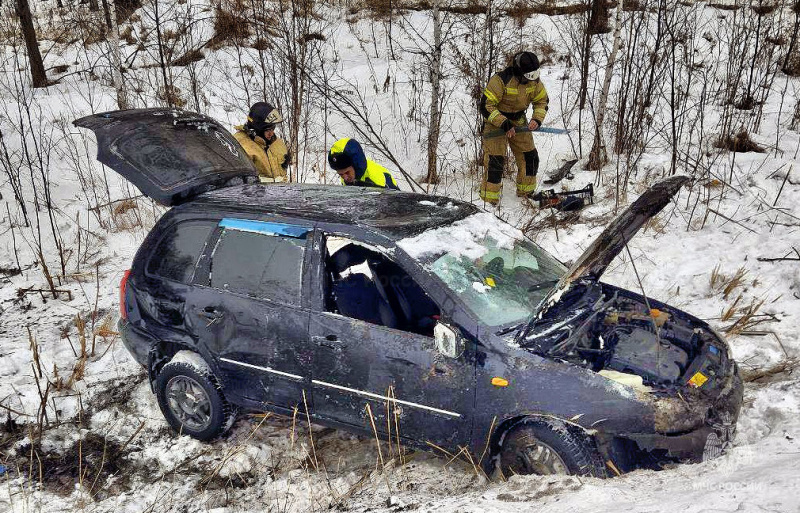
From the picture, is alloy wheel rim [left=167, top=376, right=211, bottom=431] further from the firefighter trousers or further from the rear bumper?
the firefighter trousers

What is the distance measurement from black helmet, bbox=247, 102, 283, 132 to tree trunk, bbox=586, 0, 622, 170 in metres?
4.24

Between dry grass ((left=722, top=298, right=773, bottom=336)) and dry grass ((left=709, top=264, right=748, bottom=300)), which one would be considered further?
dry grass ((left=709, top=264, right=748, bottom=300))

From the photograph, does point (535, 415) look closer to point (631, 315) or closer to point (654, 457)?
point (654, 457)

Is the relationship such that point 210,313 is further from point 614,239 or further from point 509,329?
point 614,239

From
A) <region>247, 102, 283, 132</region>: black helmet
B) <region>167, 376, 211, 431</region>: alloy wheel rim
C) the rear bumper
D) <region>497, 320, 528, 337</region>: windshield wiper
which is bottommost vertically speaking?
<region>167, 376, 211, 431</region>: alloy wheel rim

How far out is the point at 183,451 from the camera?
4121 millimetres

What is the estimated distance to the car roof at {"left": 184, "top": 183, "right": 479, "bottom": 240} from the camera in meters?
3.68

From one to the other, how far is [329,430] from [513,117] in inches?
201

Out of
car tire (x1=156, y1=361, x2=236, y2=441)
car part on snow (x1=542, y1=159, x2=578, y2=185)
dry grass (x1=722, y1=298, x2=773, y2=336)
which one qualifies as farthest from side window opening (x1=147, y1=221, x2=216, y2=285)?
car part on snow (x1=542, y1=159, x2=578, y2=185)

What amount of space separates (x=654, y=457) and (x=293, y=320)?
207 cm

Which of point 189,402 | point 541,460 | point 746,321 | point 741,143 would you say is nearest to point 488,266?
point 541,460

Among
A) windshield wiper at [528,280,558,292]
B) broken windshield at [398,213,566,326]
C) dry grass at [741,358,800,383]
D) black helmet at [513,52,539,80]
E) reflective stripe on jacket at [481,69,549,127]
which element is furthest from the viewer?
reflective stripe on jacket at [481,69,549,127]

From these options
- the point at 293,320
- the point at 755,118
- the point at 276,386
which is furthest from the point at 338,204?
the point at 755,118

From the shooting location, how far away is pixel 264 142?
21.8 ft
